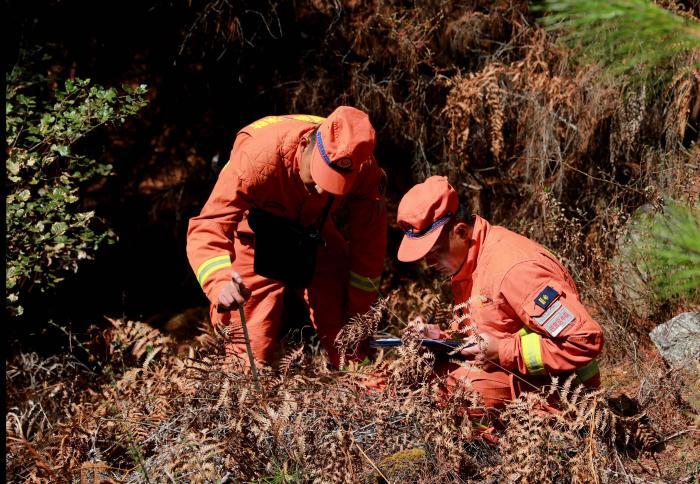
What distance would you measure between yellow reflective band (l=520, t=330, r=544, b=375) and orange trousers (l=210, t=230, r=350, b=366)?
1514mm

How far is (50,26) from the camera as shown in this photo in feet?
18.6

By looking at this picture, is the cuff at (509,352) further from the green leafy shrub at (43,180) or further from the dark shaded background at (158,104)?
the dark shaded background at (158,104)

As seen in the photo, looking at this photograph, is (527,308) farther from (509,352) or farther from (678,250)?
(678,250)

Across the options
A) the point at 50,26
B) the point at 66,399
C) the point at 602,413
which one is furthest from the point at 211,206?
the point at 50,26

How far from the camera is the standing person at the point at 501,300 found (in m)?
3.13

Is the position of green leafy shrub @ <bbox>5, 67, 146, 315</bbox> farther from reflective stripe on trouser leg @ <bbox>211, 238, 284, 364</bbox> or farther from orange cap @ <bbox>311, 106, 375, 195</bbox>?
orange cap @ <bbox>311, 106, 375, 195</bbox>

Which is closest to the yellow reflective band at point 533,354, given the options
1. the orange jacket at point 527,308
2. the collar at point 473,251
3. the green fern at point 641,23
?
the orange jacket at point 527,308

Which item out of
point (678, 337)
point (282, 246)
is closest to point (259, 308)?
point (282, 246)

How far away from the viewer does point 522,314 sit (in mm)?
3227

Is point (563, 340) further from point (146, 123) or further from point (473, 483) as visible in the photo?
point (146, 123)

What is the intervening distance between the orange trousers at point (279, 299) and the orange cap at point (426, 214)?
1099mm

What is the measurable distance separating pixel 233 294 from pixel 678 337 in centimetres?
266

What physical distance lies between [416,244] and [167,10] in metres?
3.36

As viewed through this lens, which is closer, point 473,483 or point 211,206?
point 473,483
